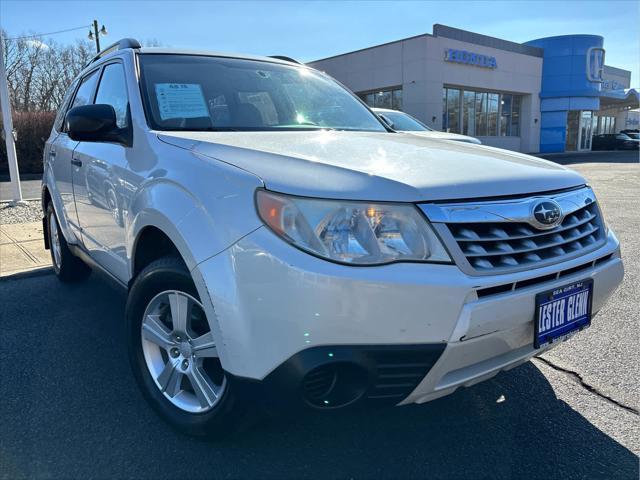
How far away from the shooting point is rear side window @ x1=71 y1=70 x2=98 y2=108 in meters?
3.89

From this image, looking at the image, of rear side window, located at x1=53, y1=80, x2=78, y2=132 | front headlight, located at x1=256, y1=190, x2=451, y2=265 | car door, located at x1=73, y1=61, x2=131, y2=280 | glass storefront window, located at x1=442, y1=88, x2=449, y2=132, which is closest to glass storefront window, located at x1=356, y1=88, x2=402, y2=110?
glass storefront window, located at x1=442, y1=88, x2=449, y2=132

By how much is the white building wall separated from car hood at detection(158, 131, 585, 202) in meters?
24.7

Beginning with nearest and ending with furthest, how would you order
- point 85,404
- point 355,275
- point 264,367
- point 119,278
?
point 355,275, point 264,367, point 85,404, point 119,278

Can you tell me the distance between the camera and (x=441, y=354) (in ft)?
5.72

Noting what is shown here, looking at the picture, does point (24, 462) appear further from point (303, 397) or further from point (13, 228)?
point (13, 228)

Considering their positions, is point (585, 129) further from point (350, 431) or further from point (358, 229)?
point (358, 229)

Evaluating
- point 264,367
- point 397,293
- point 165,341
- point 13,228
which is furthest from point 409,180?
point 13,228

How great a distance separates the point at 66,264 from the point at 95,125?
2373 millimetres

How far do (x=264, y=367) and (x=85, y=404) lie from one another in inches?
55.8

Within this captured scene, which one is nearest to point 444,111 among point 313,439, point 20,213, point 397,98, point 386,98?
point 397,98

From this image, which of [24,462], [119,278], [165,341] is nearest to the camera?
[24,462]

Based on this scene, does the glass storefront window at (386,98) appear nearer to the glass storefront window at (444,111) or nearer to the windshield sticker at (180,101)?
the glass storefront window at (444,111)

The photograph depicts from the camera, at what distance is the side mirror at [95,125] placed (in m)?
2.66

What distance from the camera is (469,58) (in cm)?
2748
